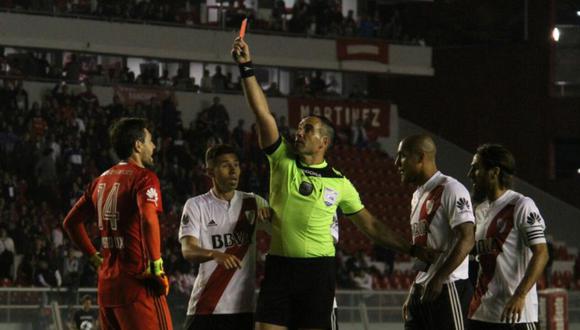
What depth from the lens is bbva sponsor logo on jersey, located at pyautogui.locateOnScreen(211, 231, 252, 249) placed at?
8836 mm

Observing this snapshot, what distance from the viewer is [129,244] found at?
8.30 metres

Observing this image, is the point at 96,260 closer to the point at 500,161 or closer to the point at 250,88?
the point at 250,88

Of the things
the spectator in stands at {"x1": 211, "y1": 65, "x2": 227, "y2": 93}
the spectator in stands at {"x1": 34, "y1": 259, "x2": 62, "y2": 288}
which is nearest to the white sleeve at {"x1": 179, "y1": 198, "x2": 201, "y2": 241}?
the spectator in stands at {"x1": 34, "y1": 259, "x2": 62, "y2": 288}

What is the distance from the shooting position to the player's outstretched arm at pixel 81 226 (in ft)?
28.6

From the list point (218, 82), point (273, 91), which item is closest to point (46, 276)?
point (218, 82)

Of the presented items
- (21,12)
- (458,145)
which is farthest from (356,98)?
(21,12)

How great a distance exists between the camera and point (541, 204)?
36000 mm

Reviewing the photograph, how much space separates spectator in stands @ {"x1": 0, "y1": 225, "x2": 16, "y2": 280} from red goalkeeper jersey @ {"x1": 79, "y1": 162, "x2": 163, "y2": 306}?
1500 cm

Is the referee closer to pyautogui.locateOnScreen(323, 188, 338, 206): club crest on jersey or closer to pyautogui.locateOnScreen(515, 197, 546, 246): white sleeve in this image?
pyautogui.locateOnScreen(323, 188, 338, 206): club crest on jersey

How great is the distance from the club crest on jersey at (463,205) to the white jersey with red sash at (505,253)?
0.95 ft

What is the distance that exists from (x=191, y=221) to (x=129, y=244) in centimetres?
66

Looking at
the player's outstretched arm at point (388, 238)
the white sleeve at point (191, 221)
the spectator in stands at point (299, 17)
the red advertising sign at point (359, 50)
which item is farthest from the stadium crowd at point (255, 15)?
the player's outstretched arm at point (388, 238)

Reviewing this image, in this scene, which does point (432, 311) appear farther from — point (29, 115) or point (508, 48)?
point (508, 48)

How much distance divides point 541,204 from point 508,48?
16.6 feet
